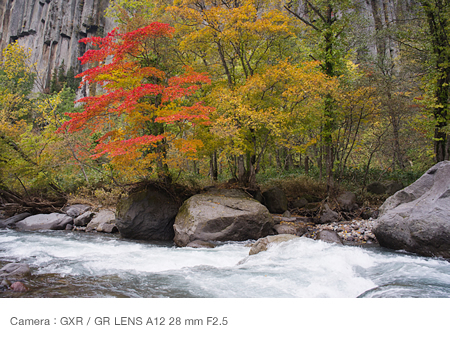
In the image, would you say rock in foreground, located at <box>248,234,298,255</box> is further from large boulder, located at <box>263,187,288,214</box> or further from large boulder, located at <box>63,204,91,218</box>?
large boulder, located at <box>63,204,91,218</box>

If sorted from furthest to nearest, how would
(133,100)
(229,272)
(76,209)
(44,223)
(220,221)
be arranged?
1. (76,209)
2. (44,223)
3. (220,221)
4. (133,100)
5. (229,272)

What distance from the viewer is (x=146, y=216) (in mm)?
9594

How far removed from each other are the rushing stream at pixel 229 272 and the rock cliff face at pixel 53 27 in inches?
2190

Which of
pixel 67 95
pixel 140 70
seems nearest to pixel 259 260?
pixel 140 70

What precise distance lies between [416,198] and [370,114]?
14.3 ft

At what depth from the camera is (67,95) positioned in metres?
40.4

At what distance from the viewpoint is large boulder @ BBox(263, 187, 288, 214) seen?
38.9 ft

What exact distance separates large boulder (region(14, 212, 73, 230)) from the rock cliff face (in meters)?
49.1

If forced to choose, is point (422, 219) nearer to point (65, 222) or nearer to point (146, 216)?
point (146, 216)

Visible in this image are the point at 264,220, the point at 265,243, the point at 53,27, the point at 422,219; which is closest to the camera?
the point at 422,219

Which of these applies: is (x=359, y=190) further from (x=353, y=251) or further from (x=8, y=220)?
(x=8, y=220)

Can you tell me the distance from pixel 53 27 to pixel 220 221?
63.6 m

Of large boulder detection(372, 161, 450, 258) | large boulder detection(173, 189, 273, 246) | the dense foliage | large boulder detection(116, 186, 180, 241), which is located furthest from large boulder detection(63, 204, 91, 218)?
large boulder detection(372, 161, 450, 258)

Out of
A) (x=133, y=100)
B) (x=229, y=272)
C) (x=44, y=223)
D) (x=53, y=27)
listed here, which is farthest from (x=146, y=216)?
(x=53, y=27)
